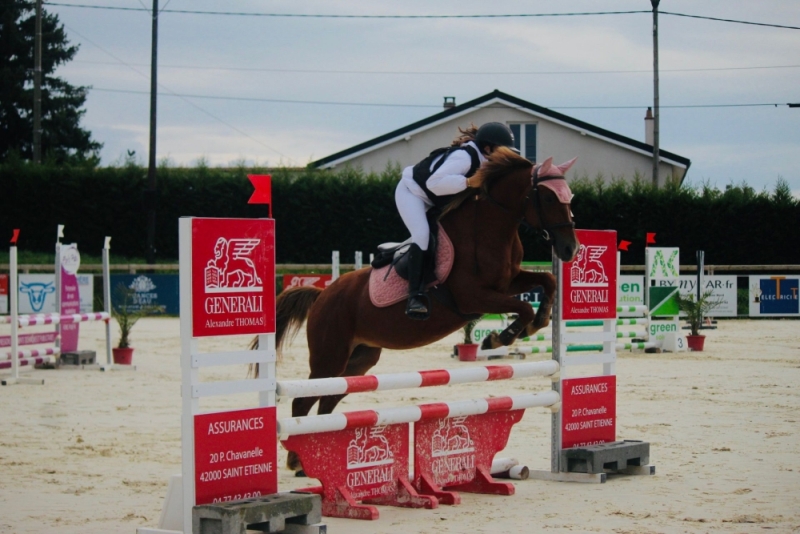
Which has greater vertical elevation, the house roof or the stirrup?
the house roof

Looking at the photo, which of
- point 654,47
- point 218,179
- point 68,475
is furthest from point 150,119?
point 68,475

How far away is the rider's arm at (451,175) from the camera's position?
508 centimetres

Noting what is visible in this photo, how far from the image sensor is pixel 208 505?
3.69 metres

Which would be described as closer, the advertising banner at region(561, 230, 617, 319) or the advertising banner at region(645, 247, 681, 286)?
the advertising banner at region(561, 230, 617, 319)

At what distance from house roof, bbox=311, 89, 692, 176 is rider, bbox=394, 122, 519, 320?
20495 mm

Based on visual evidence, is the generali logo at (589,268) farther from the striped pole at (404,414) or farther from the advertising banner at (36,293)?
the advertising banner at (36,293)

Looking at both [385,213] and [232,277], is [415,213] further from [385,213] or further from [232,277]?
[385,213]

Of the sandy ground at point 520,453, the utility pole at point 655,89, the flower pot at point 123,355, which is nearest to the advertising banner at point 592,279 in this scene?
the sandy ground at point 520,453

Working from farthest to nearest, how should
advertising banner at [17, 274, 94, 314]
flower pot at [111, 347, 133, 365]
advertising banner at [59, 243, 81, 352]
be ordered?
advertising banner at [17, 274, 94, 314], flower pot at [111, 347, 133, 365], advertising banner at [59, 243, 81, 352]

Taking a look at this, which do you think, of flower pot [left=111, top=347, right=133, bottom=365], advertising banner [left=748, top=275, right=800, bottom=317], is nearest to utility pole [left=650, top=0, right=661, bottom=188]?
advertising banner [left=748, top=275, right=800, bottom=317]

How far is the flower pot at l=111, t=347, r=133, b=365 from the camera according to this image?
10977 mm

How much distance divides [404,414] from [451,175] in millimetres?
1293

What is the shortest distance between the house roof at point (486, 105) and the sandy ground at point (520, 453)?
1467 cm

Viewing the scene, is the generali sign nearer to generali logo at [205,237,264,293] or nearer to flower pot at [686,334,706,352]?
generali logo at [205,237,264,293]
